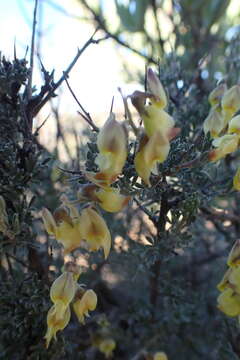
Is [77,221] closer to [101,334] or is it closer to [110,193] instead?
[110,193]

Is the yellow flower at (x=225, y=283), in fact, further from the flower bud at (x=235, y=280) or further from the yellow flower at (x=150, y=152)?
the yellow flower at (x=150, y=152)

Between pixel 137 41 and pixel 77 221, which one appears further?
pixel 137 41

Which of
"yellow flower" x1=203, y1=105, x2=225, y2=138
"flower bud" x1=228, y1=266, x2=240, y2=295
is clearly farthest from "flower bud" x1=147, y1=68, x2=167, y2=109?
"flower bud" x1=228, y1=266, x2=240, y2=295

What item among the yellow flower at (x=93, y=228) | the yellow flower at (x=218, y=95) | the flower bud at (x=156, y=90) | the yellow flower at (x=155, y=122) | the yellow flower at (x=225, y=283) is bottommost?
the yellow flower at (x=225, y=283)

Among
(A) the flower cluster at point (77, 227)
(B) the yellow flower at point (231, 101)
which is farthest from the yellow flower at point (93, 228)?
(B) the yellow flower at point (231, 101)

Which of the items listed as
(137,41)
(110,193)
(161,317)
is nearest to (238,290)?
(110,193)

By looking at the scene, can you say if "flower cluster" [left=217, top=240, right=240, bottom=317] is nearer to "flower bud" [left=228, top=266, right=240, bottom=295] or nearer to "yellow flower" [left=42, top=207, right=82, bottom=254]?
"flower bud" [left=228, top=266, right=240, bottom=295]
